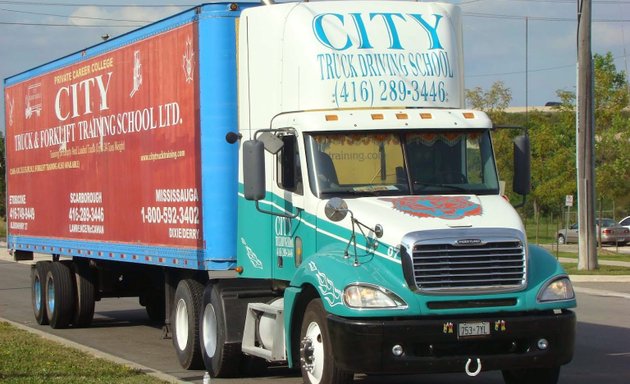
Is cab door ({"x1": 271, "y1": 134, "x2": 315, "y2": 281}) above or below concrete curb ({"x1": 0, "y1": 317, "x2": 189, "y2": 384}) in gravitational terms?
above

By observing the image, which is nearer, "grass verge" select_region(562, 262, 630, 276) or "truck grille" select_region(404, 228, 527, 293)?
"truck grille" select_region(404, 228, 527, 293)

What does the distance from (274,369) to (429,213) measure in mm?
3732

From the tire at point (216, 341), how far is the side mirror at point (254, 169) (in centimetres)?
179

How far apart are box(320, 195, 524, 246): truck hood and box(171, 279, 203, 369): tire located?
9.97 feet

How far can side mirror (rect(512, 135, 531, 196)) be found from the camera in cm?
1147

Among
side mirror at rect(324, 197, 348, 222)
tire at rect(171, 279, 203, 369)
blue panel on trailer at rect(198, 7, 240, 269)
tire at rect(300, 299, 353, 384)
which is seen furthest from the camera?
tire at rect(171, 279, 203, 369)

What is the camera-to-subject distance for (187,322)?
1355cm

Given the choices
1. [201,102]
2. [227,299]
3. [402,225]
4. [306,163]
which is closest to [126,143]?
[201,102]

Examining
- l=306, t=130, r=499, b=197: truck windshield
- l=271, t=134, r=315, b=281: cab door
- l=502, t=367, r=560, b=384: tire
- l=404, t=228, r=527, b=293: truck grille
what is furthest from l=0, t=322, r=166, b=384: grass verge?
l=502, t=367, r=560, b=384: tire

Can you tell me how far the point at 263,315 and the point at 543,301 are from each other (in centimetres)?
304

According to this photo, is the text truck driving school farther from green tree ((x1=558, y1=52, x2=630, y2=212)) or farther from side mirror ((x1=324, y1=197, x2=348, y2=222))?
green tree ((x1=558, y1=52, x2=630, y2=212))

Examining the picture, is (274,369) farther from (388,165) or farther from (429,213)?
(429,213)

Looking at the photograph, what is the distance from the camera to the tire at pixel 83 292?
18156 millimetres

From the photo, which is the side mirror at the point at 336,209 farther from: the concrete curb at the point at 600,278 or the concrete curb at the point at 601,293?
the concrete curb at the point at 600,278
